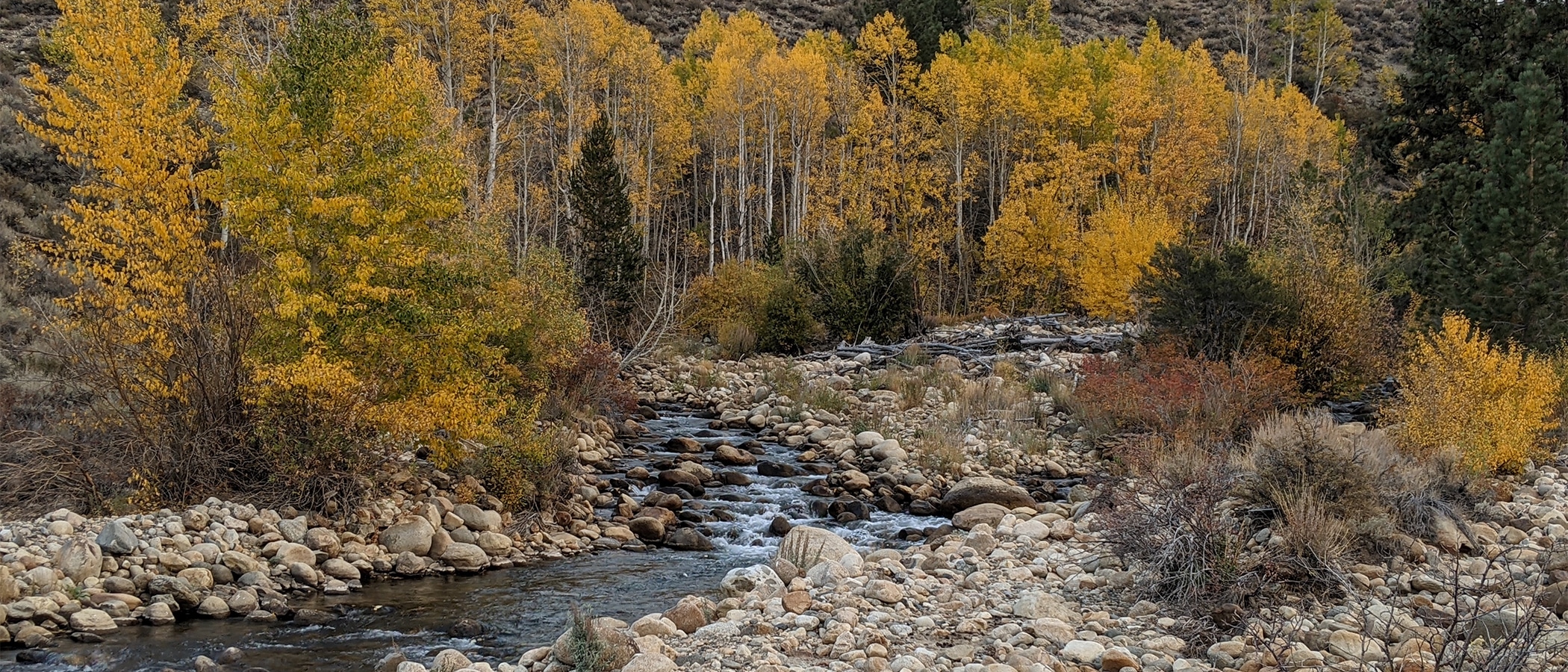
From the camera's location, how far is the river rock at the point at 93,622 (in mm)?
7309

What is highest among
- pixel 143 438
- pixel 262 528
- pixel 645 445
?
pixel 143 438

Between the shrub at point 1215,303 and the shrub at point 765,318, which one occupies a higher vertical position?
the shrub at point 1215,303

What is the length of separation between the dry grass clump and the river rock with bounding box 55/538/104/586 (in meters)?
8.99

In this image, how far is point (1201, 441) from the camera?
36.9ft

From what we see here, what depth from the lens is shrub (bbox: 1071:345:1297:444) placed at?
12.1 metres

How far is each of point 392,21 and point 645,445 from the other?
1561cm

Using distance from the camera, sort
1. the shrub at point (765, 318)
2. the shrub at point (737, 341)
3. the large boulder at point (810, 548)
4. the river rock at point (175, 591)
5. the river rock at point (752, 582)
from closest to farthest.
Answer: the river rock at point (752, 582) < the river rock at point (175, 591) < the large boulder at point (810, 548) < the shrub at point (737, 341) < the shrub at point (765, 318)

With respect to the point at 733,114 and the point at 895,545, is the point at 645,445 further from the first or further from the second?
the point at 733,114

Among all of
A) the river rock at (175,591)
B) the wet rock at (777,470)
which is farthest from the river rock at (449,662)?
the wet rock at (777,470)

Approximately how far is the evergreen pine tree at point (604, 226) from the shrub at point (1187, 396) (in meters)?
12.3

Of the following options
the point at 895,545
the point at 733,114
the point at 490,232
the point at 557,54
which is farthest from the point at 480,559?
the point at 733,114

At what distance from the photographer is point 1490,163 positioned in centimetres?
1346

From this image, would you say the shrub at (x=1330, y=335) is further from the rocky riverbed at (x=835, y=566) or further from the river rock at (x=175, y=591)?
the river rock at (x=175, y=591)

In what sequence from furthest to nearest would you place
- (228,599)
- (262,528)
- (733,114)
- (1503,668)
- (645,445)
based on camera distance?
(733,114) → (645,445) → (262,528) → (228,599) → (1503,668)
